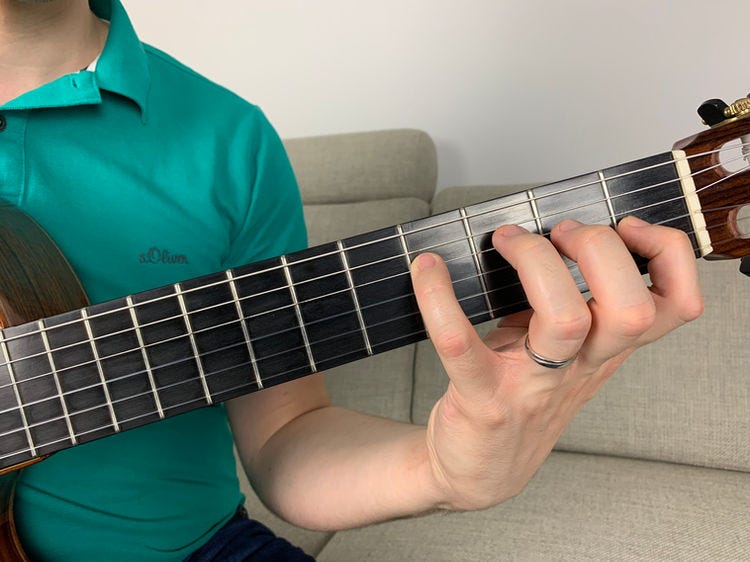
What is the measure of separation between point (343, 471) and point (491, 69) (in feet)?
3.45

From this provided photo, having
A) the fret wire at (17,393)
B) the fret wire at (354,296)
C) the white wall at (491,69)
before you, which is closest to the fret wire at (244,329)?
the fret wire at (354,296)

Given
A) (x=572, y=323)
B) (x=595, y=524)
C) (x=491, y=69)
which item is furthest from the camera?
(x=491, y=69)

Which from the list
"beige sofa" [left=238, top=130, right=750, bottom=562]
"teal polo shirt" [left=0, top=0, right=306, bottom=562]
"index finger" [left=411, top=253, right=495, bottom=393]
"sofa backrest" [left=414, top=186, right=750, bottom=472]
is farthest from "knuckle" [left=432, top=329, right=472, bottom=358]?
"sofa backrest" [left=414, top=186, right=750, bottom=472]

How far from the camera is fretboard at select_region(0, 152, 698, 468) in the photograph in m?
0.66

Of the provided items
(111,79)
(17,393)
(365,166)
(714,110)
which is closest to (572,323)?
(714,110)

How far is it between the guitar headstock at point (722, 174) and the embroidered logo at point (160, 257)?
0.58m

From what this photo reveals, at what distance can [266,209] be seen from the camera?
99 cm

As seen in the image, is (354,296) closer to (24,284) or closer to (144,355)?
(144,355)

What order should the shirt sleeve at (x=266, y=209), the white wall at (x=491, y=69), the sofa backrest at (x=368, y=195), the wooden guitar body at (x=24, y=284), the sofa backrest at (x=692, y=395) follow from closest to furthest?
1. the wooden guitar body at (x=24, y=284)
2. the shirt sleeve at (x=266, y=209)
3. the sofa backrest at (x=692, y=395)
4. the white wall at (x=491, y=69)
5. the sofa backrest at (x=368, y=195)

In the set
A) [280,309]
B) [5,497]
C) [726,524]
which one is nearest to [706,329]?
[726,524]

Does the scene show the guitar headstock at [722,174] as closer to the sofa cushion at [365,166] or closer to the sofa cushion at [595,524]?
the sofa cushion at [595,524]

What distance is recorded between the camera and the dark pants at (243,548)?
0.88 metres

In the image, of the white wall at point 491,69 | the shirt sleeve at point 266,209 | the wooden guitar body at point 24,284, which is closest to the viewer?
the wooden guitar body at point 24,284

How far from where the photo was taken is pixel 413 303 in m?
0.68
